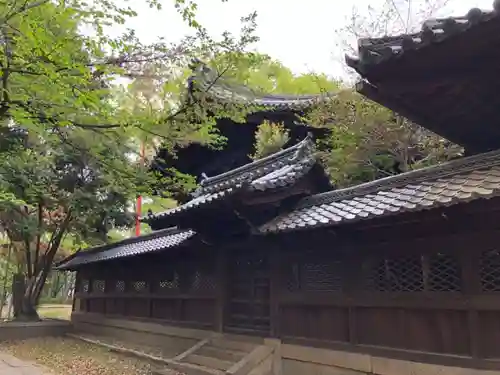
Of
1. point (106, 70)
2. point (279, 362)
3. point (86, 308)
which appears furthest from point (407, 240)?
point (86, 308)

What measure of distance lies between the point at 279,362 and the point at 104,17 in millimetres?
5910

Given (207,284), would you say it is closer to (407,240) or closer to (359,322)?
(359,322)

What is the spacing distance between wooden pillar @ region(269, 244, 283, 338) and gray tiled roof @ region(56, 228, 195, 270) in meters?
2.69

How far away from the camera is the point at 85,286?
651 inches

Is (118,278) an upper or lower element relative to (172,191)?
lower

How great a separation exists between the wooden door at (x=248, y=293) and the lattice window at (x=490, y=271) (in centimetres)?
382

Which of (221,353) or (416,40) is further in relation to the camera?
(221,353)

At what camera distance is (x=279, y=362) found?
7293 millimetres

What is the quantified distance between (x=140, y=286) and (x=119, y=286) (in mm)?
1689

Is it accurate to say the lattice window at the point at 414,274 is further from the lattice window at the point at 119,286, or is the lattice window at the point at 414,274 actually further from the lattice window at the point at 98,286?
the lattice window at the point at 98,286

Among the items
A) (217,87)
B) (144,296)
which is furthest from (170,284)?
(217,87)

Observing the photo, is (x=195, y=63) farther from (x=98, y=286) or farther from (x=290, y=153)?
(x=98, y=286)

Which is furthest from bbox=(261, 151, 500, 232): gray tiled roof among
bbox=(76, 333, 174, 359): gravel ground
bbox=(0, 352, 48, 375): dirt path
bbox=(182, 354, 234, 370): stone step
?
bbox=(0, 352, 48, 375): dirt path

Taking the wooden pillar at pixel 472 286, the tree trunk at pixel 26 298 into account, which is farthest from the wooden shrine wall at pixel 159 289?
the wooden pillar at pixel 472 286
